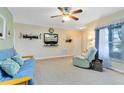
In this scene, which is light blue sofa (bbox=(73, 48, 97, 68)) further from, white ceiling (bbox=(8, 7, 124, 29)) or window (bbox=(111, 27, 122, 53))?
white ceiling (bbox=(8, 7, 124, 29))

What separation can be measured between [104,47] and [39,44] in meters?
3.75

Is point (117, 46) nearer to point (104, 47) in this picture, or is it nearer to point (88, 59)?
point (104, 47)

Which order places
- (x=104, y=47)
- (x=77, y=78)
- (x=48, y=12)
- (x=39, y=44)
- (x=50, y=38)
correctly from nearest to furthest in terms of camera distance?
1. (x=77, y=78)
2. (x=48, y=12)
3. (x=104, y=47)
4. (x=39, y=44)
5. (x=50, y=38)

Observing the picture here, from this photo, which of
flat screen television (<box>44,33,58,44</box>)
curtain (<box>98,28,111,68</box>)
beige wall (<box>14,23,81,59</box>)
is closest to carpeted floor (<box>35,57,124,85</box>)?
curtain (<box>98,28,111,68</box>)

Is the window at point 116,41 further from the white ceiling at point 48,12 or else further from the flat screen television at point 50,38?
the flat screen television at point 50,38

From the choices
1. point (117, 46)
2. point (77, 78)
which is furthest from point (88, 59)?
point (77, 78)

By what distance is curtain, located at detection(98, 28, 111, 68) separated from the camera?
4887 millimetres

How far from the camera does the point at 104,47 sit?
5.07 meters

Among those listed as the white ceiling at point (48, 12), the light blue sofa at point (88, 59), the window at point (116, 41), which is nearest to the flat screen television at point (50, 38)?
the white ceiling at point (48, 12)

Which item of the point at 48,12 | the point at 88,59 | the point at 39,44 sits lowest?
the point at 88,59

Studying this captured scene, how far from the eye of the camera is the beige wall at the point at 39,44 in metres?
6.74
